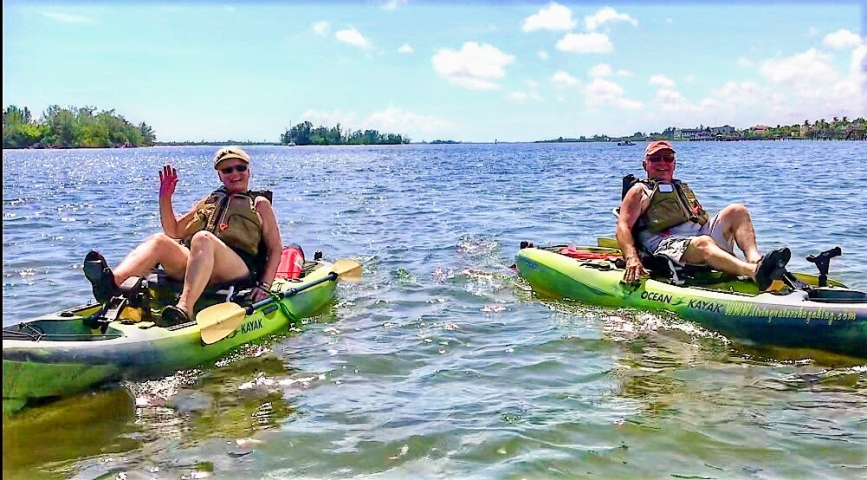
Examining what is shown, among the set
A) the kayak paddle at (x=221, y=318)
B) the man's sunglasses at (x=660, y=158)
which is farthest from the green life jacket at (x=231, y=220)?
the man's sunglasses at (x=660, y=158)

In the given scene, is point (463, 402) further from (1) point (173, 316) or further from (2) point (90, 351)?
(2) point (90, 351)

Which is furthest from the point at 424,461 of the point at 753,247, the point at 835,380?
the point at 753,247

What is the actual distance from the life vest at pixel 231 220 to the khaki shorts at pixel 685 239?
12.9 ft

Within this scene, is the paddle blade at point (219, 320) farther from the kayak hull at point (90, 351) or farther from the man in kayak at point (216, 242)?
the man in kayak at point (216, 242)

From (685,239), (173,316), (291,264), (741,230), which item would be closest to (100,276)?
(173,316)

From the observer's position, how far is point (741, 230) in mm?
7301

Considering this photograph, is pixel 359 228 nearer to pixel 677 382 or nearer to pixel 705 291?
pixel 705 291

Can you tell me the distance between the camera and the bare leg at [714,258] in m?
6.92

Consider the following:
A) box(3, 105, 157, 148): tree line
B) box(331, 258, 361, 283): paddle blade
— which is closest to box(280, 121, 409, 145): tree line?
box(3, 105, 157, 148): tree line

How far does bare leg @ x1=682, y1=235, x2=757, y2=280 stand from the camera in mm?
6922

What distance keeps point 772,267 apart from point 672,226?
1.41m

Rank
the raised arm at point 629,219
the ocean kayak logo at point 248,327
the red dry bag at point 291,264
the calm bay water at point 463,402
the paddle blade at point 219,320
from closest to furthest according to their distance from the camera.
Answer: the calm bay water at point 463,402 < the paddle blade at point 219,320 < the ocean kayak logo at point 248,327 < the raised arm at point 629,219 < the red dry bag at point 291,264

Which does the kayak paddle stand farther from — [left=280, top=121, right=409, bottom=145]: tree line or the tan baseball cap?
[left=280, top=121, right=409, bottom=145]: tree line

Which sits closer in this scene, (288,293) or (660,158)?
(288,293)
